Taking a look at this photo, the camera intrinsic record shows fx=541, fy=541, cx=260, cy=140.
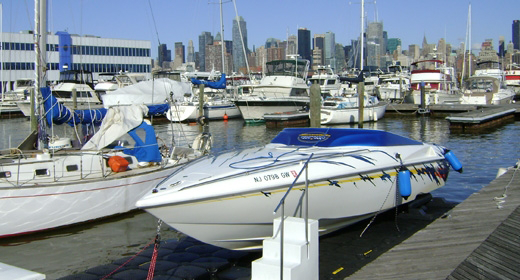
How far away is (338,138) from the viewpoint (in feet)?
35.6

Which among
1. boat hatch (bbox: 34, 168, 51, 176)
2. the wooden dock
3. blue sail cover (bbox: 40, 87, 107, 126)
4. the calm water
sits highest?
blue sail cover (bbox: 40, 87, 107, 126)

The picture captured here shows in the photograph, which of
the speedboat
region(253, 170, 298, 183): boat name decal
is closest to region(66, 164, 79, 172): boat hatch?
the speedboat

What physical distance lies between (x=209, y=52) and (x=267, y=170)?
148892 millimetres

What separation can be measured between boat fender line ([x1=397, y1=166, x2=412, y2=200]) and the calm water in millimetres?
4782

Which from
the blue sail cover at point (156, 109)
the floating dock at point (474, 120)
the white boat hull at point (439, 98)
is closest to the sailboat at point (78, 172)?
the blue sail cover at point (156, 109)

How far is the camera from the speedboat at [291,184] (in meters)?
8.36

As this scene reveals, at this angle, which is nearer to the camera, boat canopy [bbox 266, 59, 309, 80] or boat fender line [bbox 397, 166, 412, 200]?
boat fender line [bbox 397, 166, 412, 200]

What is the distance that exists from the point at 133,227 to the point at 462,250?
774 centimetres

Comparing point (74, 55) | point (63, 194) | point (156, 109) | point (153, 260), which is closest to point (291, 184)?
point (153, 260)

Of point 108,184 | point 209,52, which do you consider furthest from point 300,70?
point 209,52

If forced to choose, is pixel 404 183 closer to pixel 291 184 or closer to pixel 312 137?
pixel 312 137

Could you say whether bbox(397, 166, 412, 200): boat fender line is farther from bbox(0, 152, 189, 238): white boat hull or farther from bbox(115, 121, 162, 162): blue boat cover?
bbox(115, 121, 162, 162): blue boat cover

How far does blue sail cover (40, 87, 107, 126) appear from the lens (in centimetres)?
1386

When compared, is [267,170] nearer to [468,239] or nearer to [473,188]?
[468,239]
